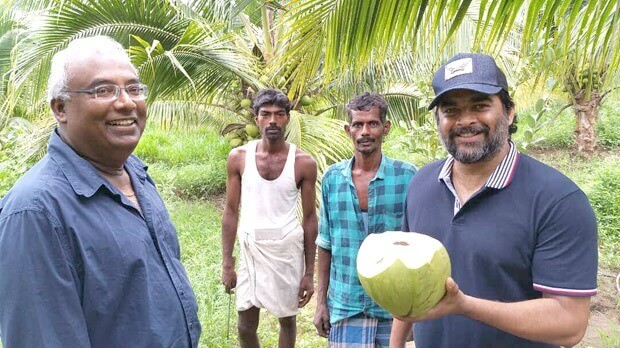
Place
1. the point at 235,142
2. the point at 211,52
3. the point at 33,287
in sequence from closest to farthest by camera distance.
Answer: the point at 33,287 < the point at 211,52 < the point at 235,142

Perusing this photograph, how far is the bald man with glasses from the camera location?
120 centimetres

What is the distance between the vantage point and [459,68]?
159 cm

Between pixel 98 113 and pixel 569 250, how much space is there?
4.13 ft

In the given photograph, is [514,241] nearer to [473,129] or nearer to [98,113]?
[473,129]

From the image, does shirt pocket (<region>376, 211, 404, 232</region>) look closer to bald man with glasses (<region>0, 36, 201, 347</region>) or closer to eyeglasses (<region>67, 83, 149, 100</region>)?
bald man with glasses (<region>0, 36, 201, 347</region>)

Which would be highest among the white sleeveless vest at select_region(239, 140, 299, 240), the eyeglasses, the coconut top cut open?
the eyeglasses

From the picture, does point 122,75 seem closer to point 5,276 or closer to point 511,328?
point 5,276

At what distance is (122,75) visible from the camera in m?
1.50

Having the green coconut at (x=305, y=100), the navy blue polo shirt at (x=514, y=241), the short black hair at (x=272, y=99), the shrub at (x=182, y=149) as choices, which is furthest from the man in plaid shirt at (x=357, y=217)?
the shrub at (x=182, y=149)

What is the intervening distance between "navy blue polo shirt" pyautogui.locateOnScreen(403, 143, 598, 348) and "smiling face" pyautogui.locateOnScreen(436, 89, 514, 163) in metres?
0.06

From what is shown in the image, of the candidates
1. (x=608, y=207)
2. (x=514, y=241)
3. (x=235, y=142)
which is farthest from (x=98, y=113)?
(x=608, y=207)

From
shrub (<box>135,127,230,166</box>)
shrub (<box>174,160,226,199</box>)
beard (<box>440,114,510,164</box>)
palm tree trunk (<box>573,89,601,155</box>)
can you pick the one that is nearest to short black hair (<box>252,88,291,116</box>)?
beard (<box>440,114,510,164</box>)

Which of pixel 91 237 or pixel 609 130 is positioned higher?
pixel 91 237

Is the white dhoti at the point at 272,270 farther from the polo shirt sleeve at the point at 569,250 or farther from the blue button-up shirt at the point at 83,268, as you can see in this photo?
the polo shirt sleeve at the point at 569,250
